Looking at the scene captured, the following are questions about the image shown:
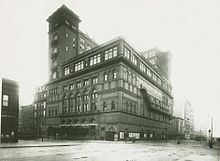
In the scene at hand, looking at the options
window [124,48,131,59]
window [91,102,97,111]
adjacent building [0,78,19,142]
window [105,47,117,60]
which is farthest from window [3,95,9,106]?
window [124,48,131,59]

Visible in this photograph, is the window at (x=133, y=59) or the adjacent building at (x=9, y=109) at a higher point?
the window at (x=133, y=59)

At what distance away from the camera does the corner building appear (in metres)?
40.8

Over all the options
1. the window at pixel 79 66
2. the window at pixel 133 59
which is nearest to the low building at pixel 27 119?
the window at pixel 79 66

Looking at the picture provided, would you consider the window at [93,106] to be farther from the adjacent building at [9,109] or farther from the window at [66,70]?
the adjacent building at [9,109]

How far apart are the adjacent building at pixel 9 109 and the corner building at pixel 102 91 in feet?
45.4

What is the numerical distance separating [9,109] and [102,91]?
20738 mm

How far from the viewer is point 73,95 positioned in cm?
5034

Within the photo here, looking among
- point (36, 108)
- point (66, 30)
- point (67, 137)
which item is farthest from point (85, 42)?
point (36, 108)

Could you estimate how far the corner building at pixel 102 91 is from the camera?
4078 centimetres

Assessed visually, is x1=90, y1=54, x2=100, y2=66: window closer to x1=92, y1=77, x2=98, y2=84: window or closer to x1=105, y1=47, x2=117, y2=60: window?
x1=105, y1=47, x2=117, y2=60: window

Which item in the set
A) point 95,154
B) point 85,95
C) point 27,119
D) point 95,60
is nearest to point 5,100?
point 95,154

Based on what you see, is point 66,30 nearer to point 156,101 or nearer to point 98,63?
point 98,63

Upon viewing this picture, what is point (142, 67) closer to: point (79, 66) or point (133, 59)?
point (133, 59)

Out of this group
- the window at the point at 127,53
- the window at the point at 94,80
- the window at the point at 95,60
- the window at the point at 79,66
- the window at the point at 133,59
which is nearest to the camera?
the window at the point at 127,53
